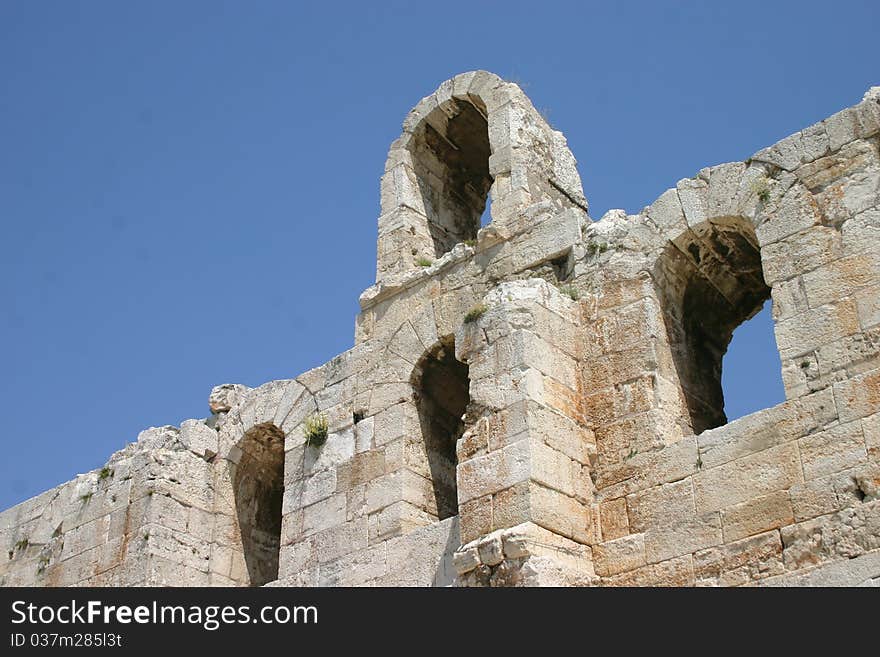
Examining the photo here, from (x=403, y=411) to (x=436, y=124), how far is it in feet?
11.8

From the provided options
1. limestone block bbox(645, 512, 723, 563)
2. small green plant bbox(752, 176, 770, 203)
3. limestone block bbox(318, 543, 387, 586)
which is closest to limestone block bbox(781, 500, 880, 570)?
limestone block bbox(645, 512, 723, 563)

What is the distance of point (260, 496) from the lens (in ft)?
45.1

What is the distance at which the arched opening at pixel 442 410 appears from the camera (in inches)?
456

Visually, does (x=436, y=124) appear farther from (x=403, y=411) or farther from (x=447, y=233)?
(x=403, y=411)

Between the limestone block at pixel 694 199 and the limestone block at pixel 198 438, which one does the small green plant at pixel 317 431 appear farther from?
the limestone block at pixel 694 199

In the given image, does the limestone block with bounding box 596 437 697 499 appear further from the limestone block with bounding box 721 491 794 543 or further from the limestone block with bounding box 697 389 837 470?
the limestone block with bounding box 721 491 794 543

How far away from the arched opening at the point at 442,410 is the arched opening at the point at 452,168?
1.78m

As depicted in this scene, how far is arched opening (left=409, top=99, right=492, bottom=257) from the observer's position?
1370 cm

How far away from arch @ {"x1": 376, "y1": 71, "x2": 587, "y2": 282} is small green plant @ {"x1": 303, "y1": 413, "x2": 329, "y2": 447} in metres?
1.52

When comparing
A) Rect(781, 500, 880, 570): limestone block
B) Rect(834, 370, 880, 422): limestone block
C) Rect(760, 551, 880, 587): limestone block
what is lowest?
Rect(760, 551, 880, 587): limestone block

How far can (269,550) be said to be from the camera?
533 inches
